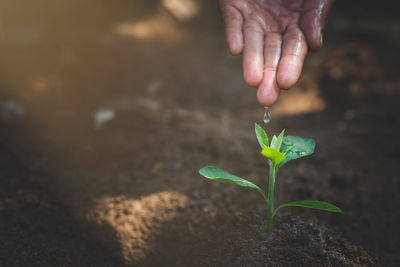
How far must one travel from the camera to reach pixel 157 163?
2.14m

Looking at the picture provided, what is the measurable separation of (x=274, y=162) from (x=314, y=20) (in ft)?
3.56

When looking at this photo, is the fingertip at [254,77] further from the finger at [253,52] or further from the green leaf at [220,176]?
the green leaf at [220,176]

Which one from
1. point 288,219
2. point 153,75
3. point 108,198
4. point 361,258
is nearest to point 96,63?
point 153,75

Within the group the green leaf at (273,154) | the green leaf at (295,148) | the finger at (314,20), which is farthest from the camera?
the finger at (314,20)

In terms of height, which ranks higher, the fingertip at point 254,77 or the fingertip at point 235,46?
the fingertip at point 235,46

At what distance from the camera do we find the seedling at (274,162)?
1271 mm

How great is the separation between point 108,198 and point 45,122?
1.16 m

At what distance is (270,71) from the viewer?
5.57 ft

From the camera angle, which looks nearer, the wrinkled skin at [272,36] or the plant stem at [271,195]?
the plant stem at [271,195]

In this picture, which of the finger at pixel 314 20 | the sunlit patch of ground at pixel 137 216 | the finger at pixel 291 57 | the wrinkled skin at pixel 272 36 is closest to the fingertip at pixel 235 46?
the wrinkled skin at pixel 272 36

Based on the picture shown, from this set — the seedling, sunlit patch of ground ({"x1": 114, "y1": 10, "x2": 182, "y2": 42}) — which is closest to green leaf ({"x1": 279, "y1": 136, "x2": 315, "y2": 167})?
the seedling

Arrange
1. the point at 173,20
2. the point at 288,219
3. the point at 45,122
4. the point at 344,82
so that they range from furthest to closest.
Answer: the point at 173,20 → the point at 344,82 → the point at 45,122 → the point at 288,219

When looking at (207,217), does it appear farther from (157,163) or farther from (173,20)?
(173,20)

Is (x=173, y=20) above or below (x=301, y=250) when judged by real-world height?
above
